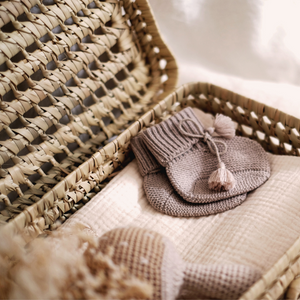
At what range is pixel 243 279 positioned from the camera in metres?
0.49

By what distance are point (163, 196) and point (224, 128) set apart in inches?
10.1

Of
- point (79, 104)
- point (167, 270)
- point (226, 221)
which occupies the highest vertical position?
point (79, 104)

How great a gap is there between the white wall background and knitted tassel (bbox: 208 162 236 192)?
528 mm

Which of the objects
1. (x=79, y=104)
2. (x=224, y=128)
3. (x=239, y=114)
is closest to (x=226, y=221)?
(x=224, y=128)

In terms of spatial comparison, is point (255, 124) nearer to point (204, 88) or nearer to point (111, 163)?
point (204, 88)

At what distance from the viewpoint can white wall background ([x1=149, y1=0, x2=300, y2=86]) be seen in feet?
3.09

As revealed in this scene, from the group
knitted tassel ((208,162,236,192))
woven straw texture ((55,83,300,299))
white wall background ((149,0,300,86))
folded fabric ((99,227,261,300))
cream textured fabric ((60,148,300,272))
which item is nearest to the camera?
folded fabric ((99,227,261,300))

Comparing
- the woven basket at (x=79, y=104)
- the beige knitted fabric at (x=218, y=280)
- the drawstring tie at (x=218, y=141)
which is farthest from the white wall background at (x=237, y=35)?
the beige knitted fabric at (x=218, y=280)

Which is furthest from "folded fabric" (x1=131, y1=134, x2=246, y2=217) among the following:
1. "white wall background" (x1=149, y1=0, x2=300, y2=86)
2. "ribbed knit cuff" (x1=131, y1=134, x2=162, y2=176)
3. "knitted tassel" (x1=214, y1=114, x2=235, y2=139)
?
"white wall background" (x1=149, y1=0, x2=300, y2=86)

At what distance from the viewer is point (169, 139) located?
0.79 metres

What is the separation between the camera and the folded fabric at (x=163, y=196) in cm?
70

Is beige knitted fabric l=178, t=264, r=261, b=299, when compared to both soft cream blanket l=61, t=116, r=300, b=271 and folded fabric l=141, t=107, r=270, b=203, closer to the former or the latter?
soft cream blanket l=61, t=116, r=300, b=271

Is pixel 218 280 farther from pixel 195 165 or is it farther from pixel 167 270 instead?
pixel 195 165

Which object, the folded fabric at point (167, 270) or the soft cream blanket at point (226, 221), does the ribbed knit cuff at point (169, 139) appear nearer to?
the soft cream blanket at point (226, 221)
